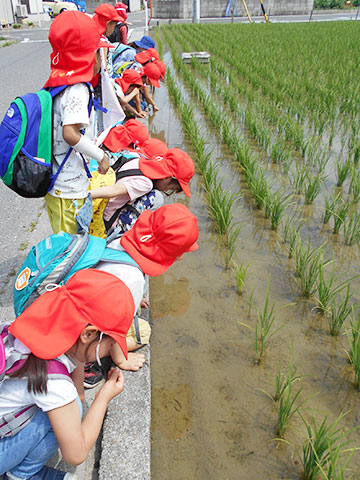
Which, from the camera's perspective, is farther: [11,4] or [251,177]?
[11,4]

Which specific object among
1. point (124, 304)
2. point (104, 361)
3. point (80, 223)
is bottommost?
point (104, 361)

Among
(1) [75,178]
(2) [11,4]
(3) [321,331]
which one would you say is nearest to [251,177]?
(3) [321,331]

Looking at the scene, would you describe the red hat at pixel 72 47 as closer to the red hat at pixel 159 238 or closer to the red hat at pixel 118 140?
the red hat at pixel 159 238

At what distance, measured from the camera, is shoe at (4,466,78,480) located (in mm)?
1288

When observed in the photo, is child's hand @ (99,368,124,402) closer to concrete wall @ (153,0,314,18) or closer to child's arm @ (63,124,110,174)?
child's arm @ (63,124,110,174)

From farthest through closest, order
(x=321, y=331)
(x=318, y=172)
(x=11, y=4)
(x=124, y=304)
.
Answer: (x=11, y=4), (x=318, y=172), (x=321, y=331), (x=124, y=304)

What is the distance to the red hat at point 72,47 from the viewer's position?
1.61 meters

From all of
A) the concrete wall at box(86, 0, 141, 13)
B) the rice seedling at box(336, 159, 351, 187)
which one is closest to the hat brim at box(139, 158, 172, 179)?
the rice seedling at box(336, 159, 351, 187)

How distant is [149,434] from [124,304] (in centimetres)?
70

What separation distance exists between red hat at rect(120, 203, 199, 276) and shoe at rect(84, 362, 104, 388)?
20.0 inches

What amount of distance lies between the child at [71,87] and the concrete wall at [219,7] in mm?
32543

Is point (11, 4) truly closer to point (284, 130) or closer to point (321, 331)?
point (284, 130)

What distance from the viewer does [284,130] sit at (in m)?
4.48

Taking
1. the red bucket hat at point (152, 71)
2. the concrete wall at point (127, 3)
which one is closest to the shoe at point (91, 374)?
the red bucket hat at point (152, 71)
